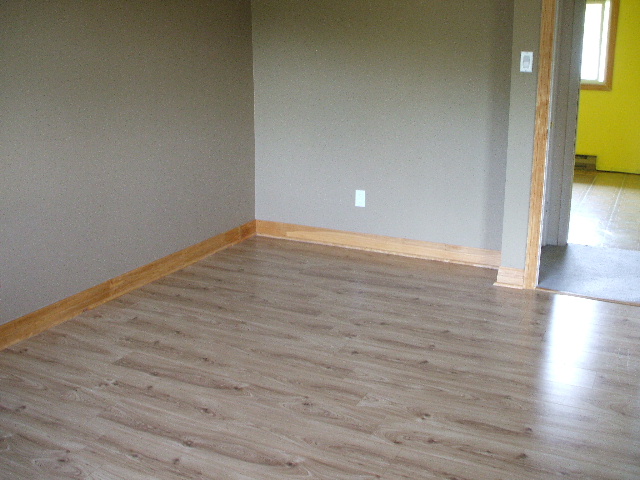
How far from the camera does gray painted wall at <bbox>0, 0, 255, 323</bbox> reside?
123 inches

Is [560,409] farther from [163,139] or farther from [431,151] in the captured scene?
[163,139]

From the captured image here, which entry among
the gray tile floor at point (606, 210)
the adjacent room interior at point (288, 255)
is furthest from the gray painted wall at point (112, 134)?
the gray tile floor at point (606, 210)

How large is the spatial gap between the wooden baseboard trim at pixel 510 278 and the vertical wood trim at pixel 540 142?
3 cm

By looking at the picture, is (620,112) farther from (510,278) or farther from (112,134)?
(112,134)

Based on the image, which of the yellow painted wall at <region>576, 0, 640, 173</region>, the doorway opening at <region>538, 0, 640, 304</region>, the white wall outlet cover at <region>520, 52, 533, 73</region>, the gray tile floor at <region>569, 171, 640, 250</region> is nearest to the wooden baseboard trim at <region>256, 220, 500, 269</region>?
the doorway opening at <region>538, 0, 640, 304</region>

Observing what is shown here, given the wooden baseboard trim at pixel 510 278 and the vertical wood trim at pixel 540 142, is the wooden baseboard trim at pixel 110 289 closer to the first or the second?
the wooden baseboard trim at pixel 510 278

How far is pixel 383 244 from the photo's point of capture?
4645mm

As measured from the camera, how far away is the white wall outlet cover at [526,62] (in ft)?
12.1

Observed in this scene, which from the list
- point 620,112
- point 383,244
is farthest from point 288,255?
point 620,112

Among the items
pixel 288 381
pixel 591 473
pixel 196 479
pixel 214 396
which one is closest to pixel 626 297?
pixel 591 473

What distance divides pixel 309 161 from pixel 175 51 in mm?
1182

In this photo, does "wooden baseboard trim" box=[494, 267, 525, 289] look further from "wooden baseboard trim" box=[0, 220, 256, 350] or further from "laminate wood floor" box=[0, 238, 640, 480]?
"wooden baseboard trim" box=[0, 220, 256, 350]

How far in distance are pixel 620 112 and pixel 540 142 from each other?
177 inches

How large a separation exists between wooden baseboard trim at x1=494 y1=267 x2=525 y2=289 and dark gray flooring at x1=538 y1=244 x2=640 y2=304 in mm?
124
